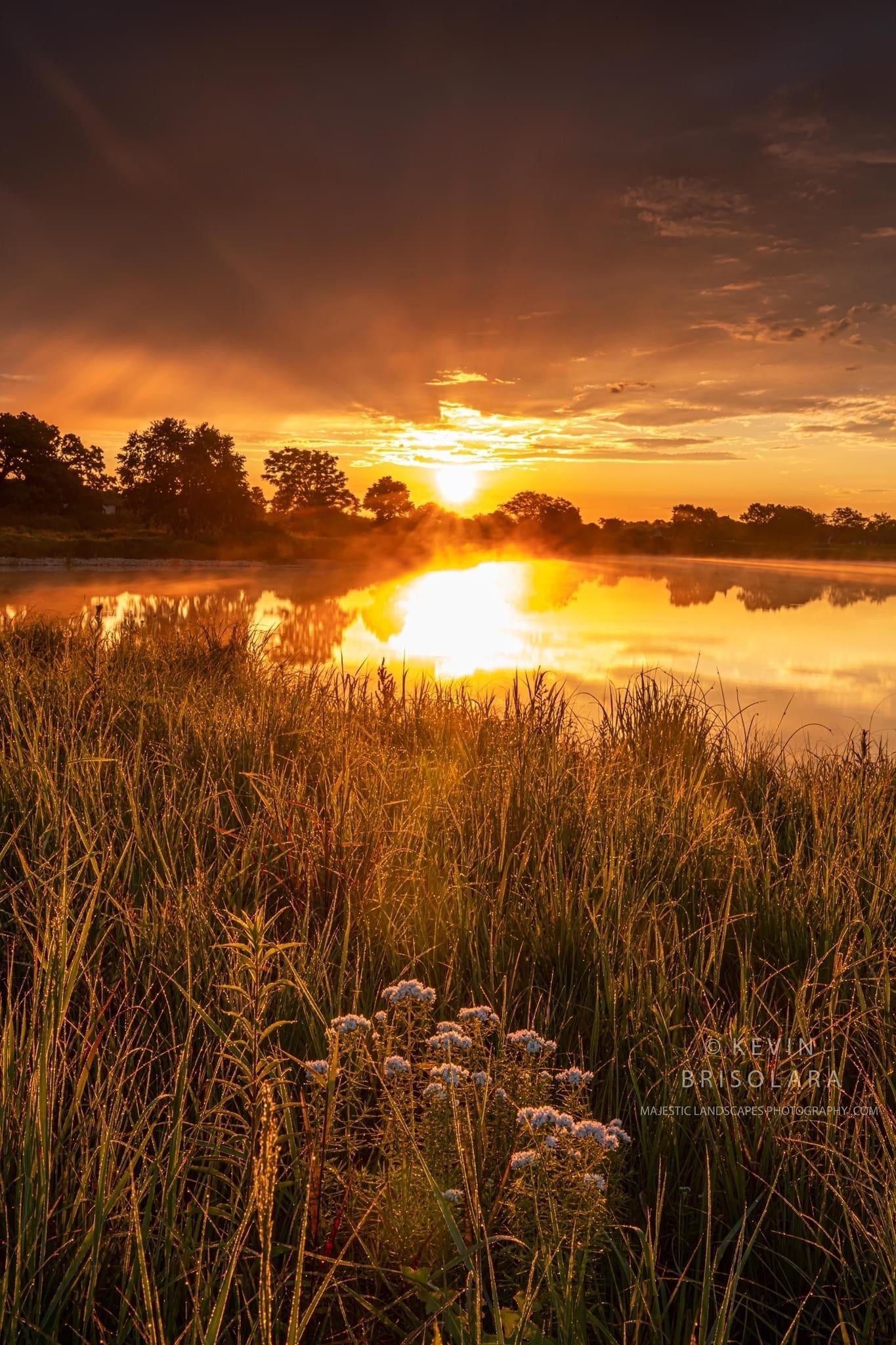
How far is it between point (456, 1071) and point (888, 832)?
3.04 meters

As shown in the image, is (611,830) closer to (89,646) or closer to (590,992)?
(590,992)

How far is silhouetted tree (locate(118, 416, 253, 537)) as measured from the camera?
51500 millimetres

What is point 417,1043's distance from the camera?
215cm

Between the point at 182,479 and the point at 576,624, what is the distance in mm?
39021

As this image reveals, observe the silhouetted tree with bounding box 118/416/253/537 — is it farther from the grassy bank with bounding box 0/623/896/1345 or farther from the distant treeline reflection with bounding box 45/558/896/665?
the grassy bank with bounding box 0/623/896/1345

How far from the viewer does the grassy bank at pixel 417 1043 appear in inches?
58.2

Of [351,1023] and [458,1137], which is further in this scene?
[351,1023]

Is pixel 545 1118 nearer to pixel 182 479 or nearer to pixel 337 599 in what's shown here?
pixel 337 599

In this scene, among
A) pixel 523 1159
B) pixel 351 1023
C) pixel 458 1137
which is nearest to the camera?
pixel 458 1137

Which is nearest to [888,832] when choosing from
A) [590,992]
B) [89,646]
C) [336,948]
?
[590,992]

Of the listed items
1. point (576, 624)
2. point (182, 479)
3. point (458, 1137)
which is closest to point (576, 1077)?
point (458, 1137)

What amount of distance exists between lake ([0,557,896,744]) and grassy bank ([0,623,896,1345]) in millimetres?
2764

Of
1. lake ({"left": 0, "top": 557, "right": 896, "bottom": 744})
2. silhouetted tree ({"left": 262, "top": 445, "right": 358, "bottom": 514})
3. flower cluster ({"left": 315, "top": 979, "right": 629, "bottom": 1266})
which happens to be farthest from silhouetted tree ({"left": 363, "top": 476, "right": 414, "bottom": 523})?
flower cluster ({"left": 315, "top": 979, "right": 629, "bottom": 1266})

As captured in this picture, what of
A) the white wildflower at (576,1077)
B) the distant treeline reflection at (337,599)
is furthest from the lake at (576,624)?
the white wildflower at (576,1077)
